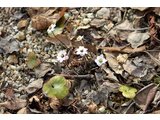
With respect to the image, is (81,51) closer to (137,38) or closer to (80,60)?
(80,60)

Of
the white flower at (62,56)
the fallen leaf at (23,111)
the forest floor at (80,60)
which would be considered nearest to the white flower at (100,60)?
the forest floor at (80,60)

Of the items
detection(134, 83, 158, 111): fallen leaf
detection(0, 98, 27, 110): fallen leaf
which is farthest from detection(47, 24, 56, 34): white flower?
detection(134, 83, 158, 111): fallen leaf

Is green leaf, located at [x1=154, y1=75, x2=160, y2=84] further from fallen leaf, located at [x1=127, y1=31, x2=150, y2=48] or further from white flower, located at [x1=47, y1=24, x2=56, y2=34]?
white flower, located at [x1=47, y1=24, x2=56, y2=34]

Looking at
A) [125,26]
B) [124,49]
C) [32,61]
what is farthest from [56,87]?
[125,26]

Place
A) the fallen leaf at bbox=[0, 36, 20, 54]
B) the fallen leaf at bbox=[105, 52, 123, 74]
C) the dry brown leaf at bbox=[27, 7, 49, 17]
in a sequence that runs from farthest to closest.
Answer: the dry brown leaf at bbox=[27, 7, 49, 17] < the fallen leaf at bbox=[0, 36, 20, 54] < the fallen leaf at bbox=[105, 52, 123, 74]
